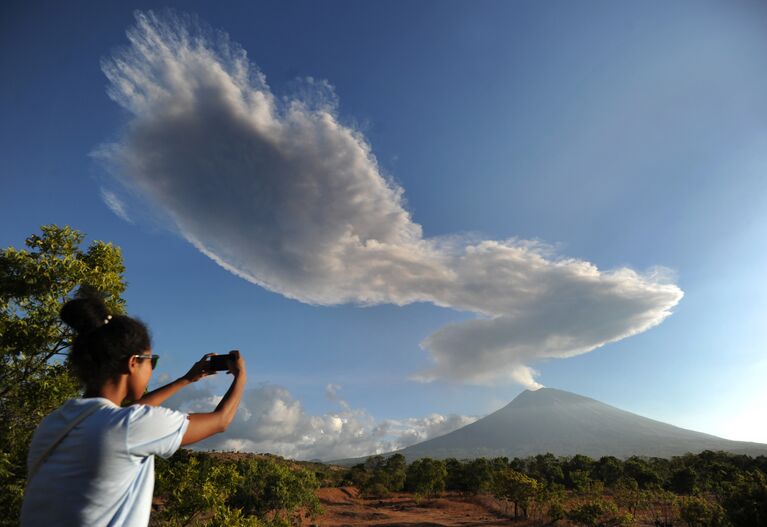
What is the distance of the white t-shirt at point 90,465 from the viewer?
1523mm

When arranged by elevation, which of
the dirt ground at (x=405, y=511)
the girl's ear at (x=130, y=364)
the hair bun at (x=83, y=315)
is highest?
the hair bun at (x=83, y=315)

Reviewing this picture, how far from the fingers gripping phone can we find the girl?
50 cm

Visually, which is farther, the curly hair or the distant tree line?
the distant tree line

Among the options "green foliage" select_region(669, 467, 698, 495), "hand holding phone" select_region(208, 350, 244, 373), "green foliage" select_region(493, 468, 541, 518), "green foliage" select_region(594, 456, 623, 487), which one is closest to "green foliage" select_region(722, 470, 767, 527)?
"green foliage" select_region(493, 468, 541, 518)

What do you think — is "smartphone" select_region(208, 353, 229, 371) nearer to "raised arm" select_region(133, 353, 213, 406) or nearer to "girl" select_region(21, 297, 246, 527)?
"raised arm" select_region(133, 353, 213, 406)

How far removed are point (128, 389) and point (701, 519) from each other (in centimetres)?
3668

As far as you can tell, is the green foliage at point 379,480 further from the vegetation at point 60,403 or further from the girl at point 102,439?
the girl at point 102,439

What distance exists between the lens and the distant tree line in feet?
84.7

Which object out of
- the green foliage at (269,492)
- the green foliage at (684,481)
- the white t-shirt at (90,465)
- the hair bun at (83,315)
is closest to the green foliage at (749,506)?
the white t-shirt at (90,465)

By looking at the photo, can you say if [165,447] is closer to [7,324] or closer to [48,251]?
[7,324]

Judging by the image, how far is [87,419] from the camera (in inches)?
62.1

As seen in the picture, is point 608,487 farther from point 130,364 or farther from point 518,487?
point 130,364

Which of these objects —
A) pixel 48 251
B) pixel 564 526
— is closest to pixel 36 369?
pixel 48 251

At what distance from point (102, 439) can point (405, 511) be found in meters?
53.2
